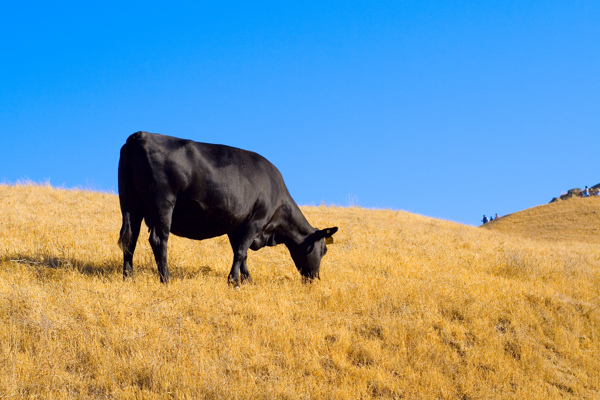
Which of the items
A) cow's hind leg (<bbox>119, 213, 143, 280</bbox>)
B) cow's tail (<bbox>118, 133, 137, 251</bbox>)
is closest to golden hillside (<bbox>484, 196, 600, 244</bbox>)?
cow's hind leg (<bbox>119, 213, 143, 280</bbox>)

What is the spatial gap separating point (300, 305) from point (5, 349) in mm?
4933

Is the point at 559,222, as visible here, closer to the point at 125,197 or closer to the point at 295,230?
the point at 295,230

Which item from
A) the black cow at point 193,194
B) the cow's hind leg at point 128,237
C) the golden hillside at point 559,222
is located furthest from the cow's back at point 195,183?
the golden hillside at point 559,222

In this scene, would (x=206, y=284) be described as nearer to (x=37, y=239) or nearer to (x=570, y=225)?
(x=37, y=239)

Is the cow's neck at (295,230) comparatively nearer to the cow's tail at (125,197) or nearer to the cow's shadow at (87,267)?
the cow's shadow at (87,267)

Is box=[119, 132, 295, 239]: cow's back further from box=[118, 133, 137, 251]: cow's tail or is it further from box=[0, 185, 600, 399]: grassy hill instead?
box=[0, 185, 600, 399]: grassy hill

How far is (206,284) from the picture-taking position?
10.7 m

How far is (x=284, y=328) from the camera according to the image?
8773 millimetres

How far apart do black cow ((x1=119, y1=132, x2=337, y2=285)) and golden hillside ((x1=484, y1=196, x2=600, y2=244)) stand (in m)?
24.2

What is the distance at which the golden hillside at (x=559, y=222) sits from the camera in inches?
1256

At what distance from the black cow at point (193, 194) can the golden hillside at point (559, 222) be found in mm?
24156

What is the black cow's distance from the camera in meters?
10.1

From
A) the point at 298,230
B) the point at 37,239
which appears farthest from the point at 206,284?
the point at 37,239

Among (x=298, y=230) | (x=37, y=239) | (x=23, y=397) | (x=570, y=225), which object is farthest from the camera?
(x=570, y=225)
